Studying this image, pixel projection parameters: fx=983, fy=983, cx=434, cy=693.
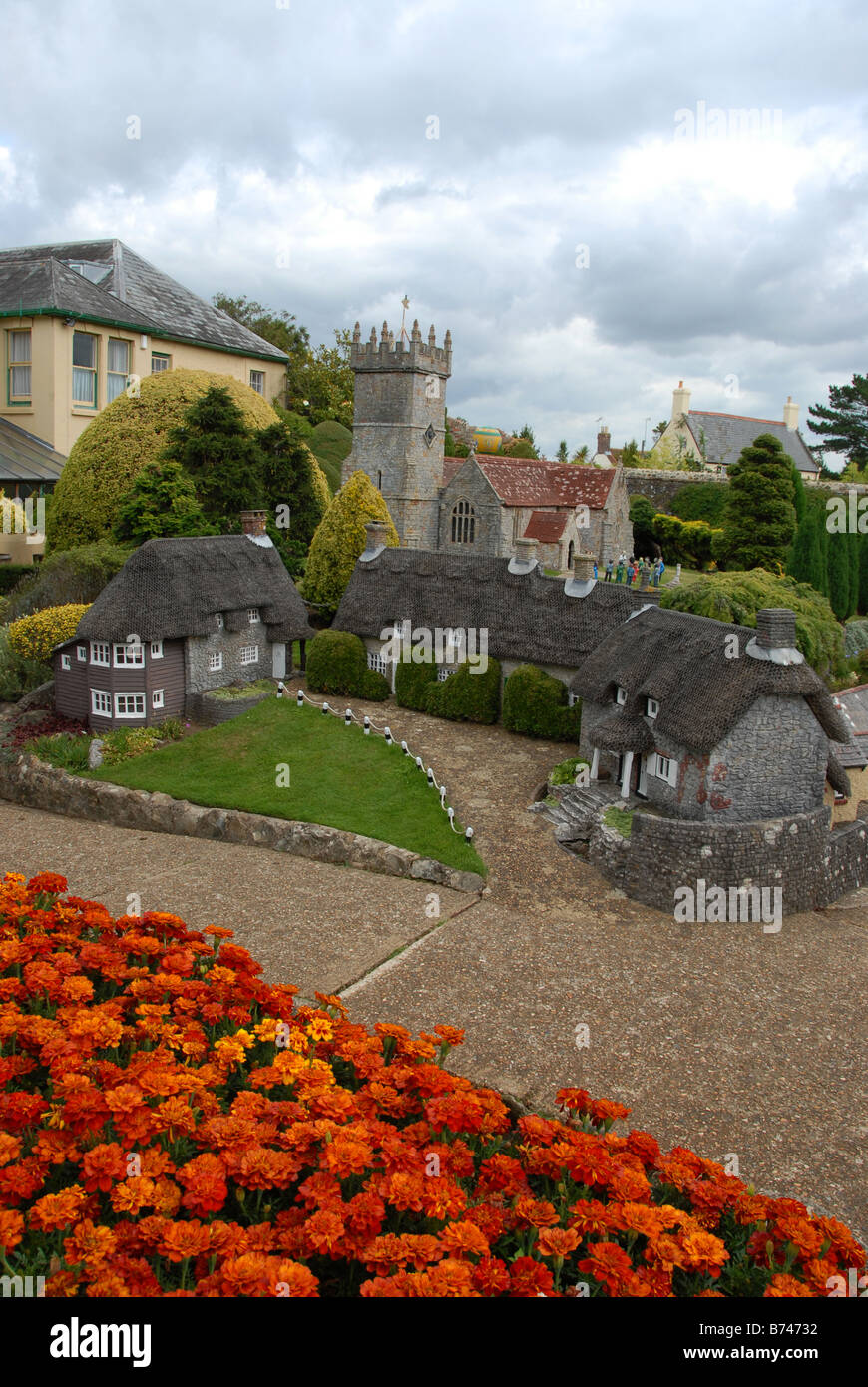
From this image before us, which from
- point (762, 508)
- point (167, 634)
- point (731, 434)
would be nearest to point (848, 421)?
point (731, 434)

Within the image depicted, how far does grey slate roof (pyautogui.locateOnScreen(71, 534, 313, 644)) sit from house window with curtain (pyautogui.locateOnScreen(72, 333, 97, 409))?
16362 millimetres

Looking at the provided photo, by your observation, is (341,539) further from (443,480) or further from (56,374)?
(56,374)

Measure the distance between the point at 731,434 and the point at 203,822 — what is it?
62996 mm

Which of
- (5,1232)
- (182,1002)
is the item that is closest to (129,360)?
(182,1002)

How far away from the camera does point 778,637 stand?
19.8m

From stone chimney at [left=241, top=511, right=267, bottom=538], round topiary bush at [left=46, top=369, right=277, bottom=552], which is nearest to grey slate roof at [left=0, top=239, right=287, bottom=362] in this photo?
round topiary bush at [left=46, top=369, right=277, bottom=552]

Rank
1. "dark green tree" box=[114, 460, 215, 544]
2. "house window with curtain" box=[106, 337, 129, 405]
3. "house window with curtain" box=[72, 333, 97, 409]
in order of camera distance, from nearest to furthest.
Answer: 1. "dark green tree" box=[114, 460, 215, 544]
2. "house window with curtain" box=[72, 333, 97, 409]
3. "house window with curtain" box=[106, 337, 129, 405]

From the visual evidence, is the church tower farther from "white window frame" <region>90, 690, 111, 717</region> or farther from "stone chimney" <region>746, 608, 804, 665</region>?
"stone chimney" <region>746, 608, 804, 665</region>

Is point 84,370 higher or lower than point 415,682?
higher

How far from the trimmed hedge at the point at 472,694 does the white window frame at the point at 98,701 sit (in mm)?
9611

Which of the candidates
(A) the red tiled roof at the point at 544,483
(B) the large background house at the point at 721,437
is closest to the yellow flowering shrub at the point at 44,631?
(A) the red tiled roof at the point at 544,483

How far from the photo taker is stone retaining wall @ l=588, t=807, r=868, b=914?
1909 centimetres

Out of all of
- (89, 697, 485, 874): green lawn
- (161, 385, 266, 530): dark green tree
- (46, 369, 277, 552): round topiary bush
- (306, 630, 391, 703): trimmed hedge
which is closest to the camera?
(89, 697, 485, 874): green lawn

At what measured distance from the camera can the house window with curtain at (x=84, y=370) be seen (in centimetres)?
4206
